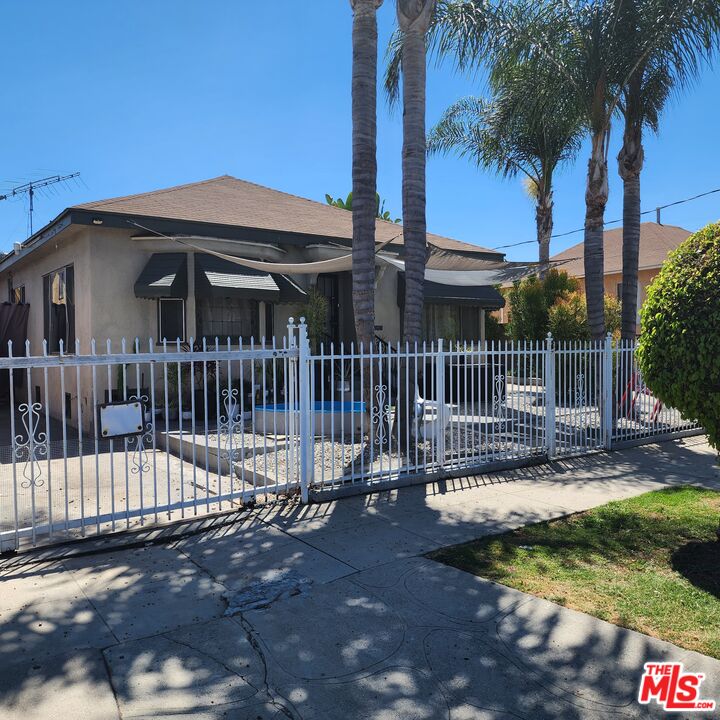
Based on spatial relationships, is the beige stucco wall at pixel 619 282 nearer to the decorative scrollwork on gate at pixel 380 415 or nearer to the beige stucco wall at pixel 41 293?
the beige stucco wall at pixel 41 293

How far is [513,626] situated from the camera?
12.2 ft

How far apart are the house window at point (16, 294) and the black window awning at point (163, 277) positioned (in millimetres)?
6752

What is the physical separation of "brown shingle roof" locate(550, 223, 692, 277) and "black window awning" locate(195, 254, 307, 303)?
17.4 meters

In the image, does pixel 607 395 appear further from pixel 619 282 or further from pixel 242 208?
pixel 619 282

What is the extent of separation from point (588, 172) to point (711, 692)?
10.3m

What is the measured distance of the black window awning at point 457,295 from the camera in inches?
573

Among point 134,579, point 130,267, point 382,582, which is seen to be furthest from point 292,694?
point 130,267

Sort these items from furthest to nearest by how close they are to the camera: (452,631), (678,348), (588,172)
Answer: (588,172), (678,348), (452,631)

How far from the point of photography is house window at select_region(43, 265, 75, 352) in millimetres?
12422

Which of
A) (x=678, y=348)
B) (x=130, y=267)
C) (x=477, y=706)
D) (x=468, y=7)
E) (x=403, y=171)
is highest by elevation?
(x=468, y=7)

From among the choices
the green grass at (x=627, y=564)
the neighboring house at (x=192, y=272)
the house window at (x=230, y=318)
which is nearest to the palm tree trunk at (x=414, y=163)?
the neighboring house at (x=192, y=272)

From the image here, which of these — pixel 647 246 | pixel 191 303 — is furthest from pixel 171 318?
pixel 647 246

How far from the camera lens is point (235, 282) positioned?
11703 mm

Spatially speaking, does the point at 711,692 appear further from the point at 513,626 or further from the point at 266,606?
the point at 266,606
